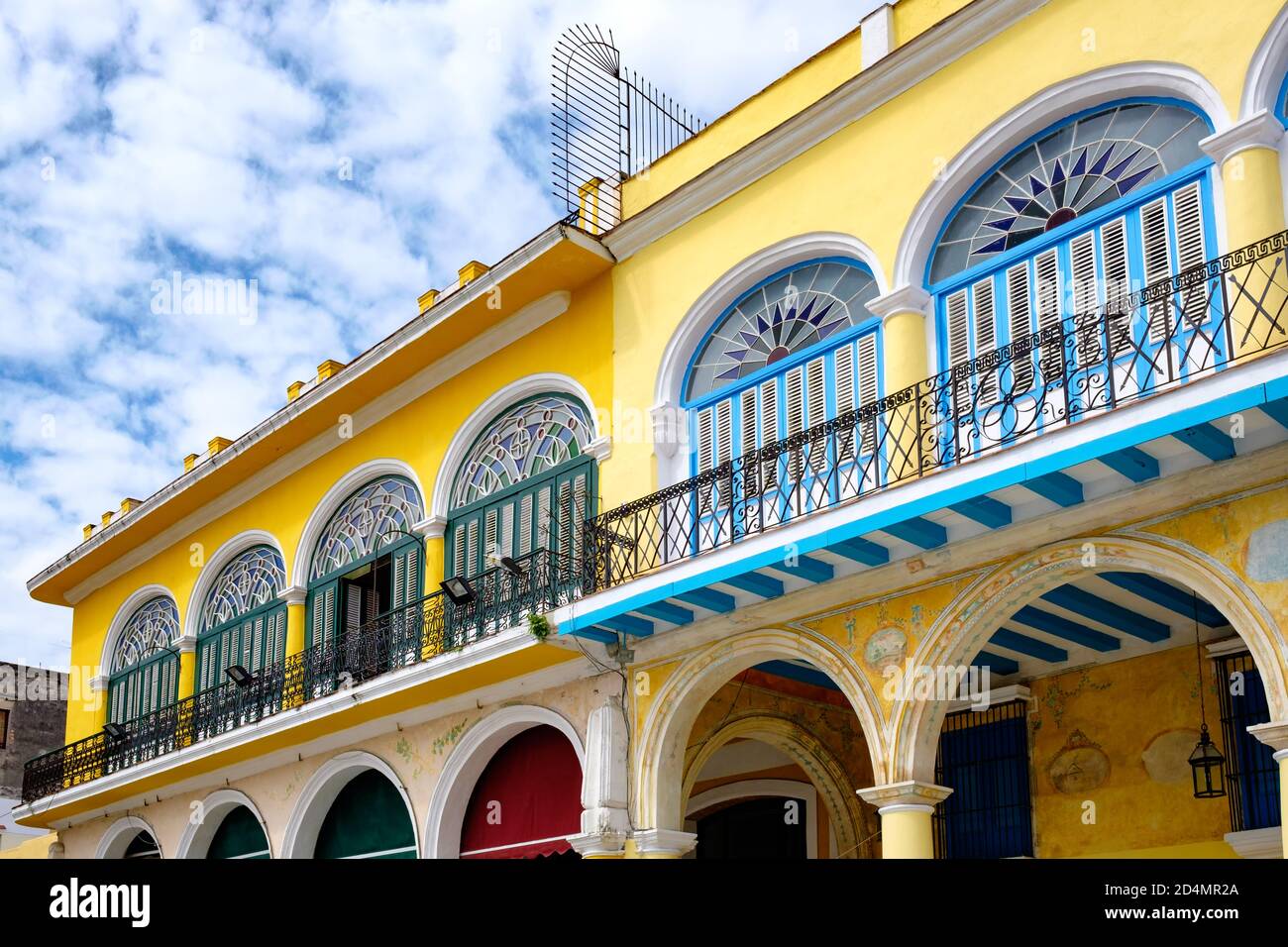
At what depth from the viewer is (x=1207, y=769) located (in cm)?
1018

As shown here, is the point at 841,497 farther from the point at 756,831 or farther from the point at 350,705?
the point at 350,705


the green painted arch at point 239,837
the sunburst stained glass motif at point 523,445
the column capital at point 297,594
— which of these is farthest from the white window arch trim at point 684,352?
the green painted arch at point 239,837

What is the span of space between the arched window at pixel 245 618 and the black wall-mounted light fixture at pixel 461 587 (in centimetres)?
345

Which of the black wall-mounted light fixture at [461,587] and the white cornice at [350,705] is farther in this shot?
the black wall-mounted light fixture at [461,587]

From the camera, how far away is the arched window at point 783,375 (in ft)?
33.7

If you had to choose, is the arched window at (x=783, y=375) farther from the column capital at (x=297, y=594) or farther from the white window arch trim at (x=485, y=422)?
the column capital at (x=297, y=594)

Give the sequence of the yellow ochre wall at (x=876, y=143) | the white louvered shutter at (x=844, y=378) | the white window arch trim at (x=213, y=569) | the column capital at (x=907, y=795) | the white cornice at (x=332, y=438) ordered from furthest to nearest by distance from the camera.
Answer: the white window arch trim at (x=213, y=569) < the white cornice at (x=332, y=438) < the white louvered shutter at (x=844, y=378) < the column capital at (x=907, y=795) < the yellow ochre wall at (x=876, y=143)

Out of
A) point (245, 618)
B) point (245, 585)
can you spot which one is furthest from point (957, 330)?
point (245, 585)

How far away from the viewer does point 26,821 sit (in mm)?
18516

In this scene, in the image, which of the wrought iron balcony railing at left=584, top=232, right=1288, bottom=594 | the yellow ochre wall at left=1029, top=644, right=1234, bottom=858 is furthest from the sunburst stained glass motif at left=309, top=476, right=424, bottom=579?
the yellow ochre wall at left=1029, top=644, right=1234, bottom=858

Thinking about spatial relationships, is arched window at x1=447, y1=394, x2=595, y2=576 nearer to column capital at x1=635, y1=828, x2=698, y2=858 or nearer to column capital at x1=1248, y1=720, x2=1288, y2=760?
column capital at x1=635, y1=828, x2=698, y2=858

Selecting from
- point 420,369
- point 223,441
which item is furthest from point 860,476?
point 223,441
